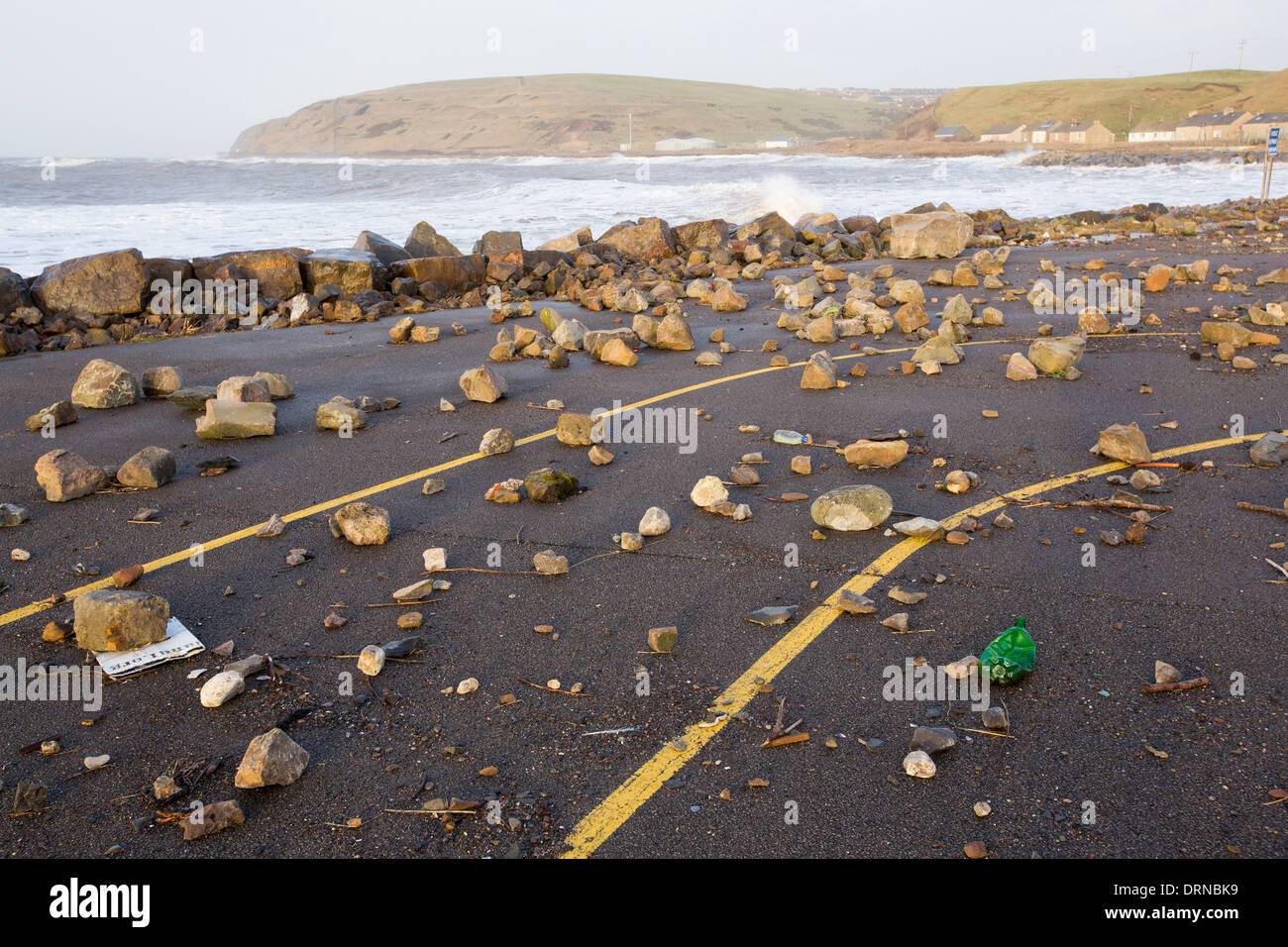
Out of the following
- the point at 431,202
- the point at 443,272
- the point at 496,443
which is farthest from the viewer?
the point at 431,202

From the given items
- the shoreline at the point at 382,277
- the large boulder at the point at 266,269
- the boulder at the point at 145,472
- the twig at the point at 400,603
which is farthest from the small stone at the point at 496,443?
the large boulder at the point at 266,269

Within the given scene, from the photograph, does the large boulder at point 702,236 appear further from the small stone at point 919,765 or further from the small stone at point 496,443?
the small stone at point 919,765

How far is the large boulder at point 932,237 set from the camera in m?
21.2

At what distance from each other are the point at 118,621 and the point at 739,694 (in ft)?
11.3

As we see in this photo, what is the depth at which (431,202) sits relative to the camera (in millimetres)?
48906

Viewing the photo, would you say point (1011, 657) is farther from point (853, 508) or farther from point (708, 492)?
point (708, 492)

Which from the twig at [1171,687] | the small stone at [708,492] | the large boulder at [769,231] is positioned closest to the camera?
the twig at [1171,687]

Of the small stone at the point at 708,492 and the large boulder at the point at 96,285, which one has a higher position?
the large boulder at the point at 96,285

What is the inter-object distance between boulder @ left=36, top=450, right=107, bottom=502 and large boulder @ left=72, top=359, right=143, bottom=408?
296 cm

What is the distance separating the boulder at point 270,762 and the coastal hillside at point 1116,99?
145834mm

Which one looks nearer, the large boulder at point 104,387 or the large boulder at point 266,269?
the large boulder at point 104,387

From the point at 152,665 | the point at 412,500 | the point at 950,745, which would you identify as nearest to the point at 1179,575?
the point at 950,745

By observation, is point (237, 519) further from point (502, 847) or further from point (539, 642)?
point (502, 847)

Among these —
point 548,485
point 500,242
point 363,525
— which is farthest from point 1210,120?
point 363,525
